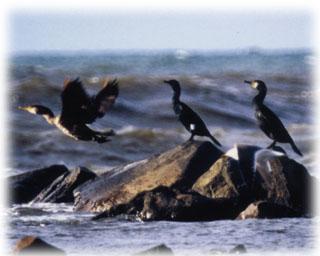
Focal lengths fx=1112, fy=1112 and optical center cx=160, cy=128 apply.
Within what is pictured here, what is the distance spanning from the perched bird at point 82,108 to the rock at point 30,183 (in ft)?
2.31

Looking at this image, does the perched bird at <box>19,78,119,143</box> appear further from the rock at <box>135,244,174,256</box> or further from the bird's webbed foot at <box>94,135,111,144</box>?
the rock at <box>135,244,174,256</box>

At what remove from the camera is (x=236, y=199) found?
919cm

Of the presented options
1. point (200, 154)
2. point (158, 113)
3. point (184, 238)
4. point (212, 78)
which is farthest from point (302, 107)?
point (184, 238)

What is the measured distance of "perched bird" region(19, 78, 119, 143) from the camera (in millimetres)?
9922

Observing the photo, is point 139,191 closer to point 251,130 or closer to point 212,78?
point 251,130

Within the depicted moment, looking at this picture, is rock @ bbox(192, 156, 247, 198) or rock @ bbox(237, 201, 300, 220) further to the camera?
rock @ bbox(192, 156, 247, 198)

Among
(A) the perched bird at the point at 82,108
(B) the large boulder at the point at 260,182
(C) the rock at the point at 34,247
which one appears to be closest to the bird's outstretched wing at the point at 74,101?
(A) the perched bird at the point at 82,108

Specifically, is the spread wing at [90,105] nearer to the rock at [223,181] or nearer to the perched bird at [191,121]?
the perched bird at [191,121]

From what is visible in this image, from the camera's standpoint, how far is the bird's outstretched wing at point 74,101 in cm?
979

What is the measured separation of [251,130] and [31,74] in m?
6.93

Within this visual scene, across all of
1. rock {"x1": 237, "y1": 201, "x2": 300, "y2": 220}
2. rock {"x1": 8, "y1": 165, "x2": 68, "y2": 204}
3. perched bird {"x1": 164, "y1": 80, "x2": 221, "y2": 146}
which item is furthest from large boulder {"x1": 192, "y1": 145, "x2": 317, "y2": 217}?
rock {"x1": 8, "y1": 165, "x2": 68, "y2": 204}

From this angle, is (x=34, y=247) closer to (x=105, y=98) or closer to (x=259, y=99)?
(x=105, y=98)

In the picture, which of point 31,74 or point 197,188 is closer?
point 197,188

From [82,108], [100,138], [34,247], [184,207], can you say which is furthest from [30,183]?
[34,247]
